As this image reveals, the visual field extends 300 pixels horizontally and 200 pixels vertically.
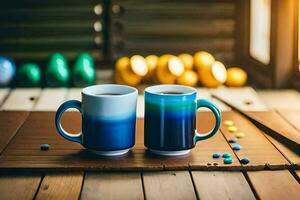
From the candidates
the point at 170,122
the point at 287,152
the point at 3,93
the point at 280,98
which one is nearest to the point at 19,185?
the point at 170,122

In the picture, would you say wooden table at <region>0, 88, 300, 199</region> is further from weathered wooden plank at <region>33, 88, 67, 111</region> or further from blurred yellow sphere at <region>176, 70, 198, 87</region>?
blurred yellow sphere at <region>176, 70, 198, 87</region>

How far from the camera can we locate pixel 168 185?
109 cm

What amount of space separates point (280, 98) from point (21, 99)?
746 mm

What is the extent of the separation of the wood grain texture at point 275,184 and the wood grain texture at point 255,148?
0.09 feet

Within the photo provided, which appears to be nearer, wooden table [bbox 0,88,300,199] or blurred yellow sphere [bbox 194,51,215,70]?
wooden table [bbox 0,88,300,199]

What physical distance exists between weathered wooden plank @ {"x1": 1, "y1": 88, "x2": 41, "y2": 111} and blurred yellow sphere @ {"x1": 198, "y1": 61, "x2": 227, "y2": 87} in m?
0.53

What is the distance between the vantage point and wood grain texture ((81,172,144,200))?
3.41 ft

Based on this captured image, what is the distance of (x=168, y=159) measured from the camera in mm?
1190

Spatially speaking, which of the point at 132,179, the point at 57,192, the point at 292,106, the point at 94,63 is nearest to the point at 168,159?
the point at 132,179

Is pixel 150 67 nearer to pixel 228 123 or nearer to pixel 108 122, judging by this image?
pixel 228 123

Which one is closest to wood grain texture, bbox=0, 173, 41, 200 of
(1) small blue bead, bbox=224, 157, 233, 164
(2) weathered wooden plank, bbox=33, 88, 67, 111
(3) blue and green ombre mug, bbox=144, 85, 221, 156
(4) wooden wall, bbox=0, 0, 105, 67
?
(3) blue and green ombre mug, bbox=144, 85, 221, 156

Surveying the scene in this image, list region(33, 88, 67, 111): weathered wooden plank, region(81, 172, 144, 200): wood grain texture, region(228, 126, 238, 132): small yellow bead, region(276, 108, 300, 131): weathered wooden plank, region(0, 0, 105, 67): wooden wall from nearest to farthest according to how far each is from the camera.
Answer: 1. region(81, 172, 144, 200): wood grain texture
2. region(228, 126, 238, 132): small yellow bead
3. region(276, 108, 300, 131): weathered wooden plank
4. region(33, 88, 67, 111): weathered wooden plank
5. region(0, 0, 105, 67): wooden wall

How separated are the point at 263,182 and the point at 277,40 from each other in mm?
1064

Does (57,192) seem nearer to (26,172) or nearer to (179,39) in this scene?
(26,172)
